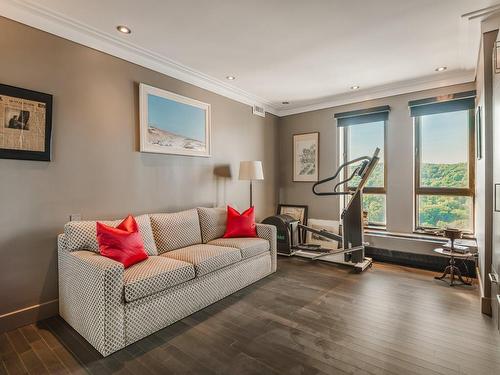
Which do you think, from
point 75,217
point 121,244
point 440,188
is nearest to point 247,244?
point 121,244

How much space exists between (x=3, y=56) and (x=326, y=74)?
3.50 metres

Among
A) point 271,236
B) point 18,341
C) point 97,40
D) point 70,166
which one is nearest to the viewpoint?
point 18,341

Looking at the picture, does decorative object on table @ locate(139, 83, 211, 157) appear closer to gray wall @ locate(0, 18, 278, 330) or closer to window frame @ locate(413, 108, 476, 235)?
gray wall @ locate(0, 18, 278, 330)

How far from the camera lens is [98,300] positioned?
6.49ft

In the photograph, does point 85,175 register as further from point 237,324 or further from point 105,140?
point 237,324

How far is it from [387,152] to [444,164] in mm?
785

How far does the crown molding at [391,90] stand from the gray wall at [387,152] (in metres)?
0.07

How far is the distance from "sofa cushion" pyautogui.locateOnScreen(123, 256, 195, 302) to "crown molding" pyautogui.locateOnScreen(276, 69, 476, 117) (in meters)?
3.83

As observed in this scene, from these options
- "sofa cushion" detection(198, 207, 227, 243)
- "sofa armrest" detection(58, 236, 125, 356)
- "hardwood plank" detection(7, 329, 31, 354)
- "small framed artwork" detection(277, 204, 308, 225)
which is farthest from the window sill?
"hardwood plank" detection(7, 329, 31, 354)

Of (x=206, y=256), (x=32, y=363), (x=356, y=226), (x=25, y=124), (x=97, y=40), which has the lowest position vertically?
(x=32, y=363)

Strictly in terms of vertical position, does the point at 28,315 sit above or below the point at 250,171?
below

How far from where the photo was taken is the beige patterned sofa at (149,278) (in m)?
2.00

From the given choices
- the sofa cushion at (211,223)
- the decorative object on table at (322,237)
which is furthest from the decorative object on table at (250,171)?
the decorative object on table at (322,237)

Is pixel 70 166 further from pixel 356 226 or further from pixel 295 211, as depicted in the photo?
pixel 295 211
